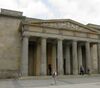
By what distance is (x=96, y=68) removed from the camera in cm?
3553

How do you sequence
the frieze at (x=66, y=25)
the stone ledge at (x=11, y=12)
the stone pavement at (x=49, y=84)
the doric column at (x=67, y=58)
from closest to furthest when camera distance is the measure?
the stone pavement at (x=49, y=84), the frieze at (x=66, y=25), the stone ledge at (x=11, y=12), the doric column at (x=67, y=58)

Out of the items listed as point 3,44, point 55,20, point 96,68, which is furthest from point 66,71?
point 3,44

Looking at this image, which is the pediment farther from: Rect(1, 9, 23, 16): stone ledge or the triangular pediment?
Rect(1, 9, 23, 16): stone ledge

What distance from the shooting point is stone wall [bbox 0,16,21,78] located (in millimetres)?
28266

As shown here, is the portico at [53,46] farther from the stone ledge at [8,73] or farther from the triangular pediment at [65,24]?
the stone ledge at [8,73]

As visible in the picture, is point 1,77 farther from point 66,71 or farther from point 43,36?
point 66,71

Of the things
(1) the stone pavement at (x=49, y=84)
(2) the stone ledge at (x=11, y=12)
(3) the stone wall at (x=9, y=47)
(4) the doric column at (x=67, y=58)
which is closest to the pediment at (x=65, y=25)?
(4) the doric column at (x=67, y=58)

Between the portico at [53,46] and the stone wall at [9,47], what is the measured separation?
93.8 inches

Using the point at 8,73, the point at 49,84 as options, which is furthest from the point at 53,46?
the point at 49,84

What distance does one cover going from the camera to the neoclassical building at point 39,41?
2638 centimetres

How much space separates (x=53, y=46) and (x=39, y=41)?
3.98 m

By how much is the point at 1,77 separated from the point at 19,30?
332 inches

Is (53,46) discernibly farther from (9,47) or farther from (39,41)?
(9,47)

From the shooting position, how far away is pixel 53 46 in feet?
105
